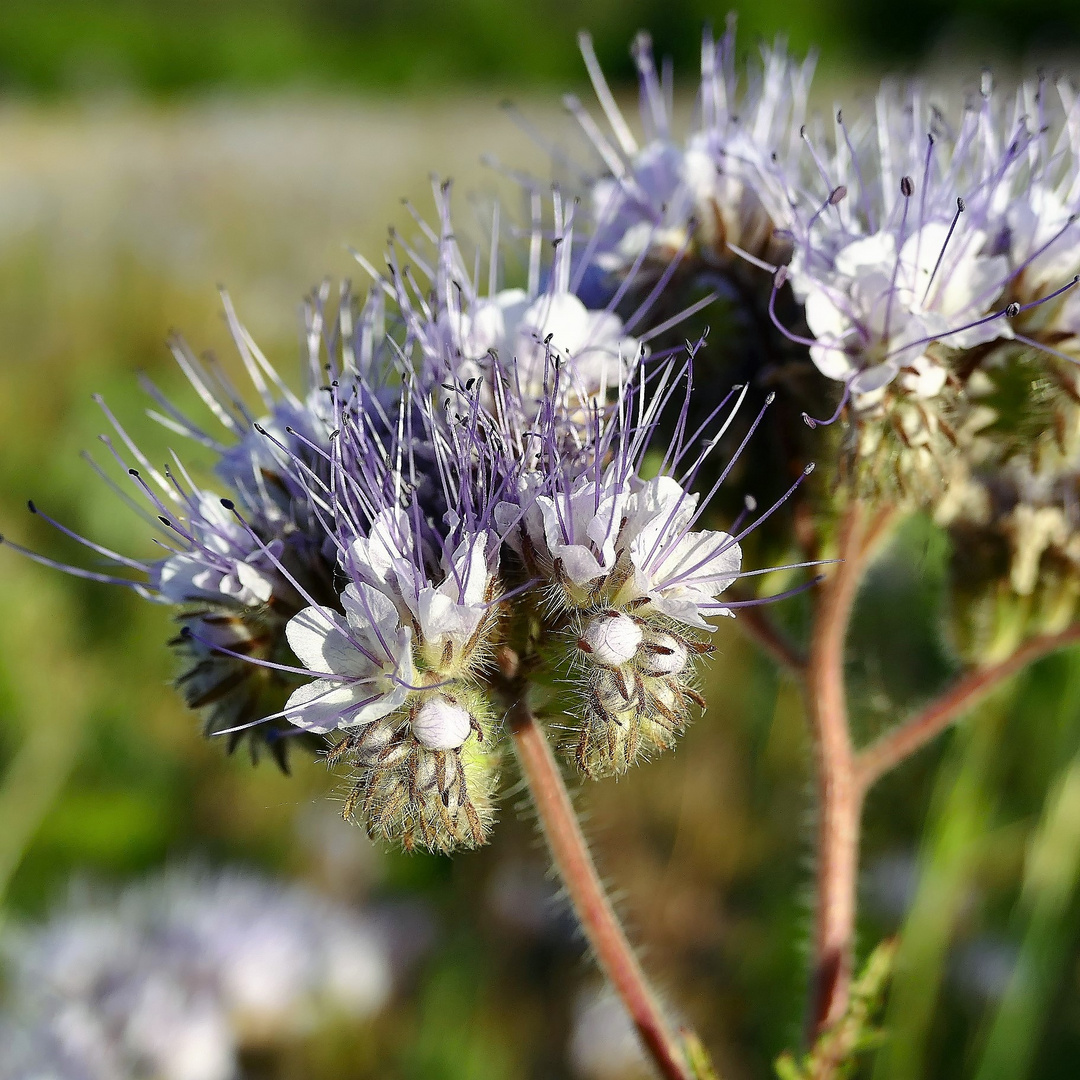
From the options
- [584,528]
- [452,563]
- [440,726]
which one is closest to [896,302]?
[584,528]

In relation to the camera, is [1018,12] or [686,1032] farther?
[1018,12]

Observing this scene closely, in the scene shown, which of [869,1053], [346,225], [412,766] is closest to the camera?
[412,766]

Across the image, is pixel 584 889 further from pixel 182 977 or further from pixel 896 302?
pixel 182 977

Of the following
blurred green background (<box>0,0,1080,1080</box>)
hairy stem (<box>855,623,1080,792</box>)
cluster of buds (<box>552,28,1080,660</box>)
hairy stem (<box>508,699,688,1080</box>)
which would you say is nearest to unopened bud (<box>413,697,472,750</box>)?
hairy stem (<box>508,699,688,1080</box>)

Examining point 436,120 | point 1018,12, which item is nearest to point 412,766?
point 436,120

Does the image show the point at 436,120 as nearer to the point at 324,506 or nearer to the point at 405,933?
the point at 405,933

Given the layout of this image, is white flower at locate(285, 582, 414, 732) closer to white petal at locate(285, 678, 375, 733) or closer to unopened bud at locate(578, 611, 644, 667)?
white petal at locate(285, 678, 375, 733)
